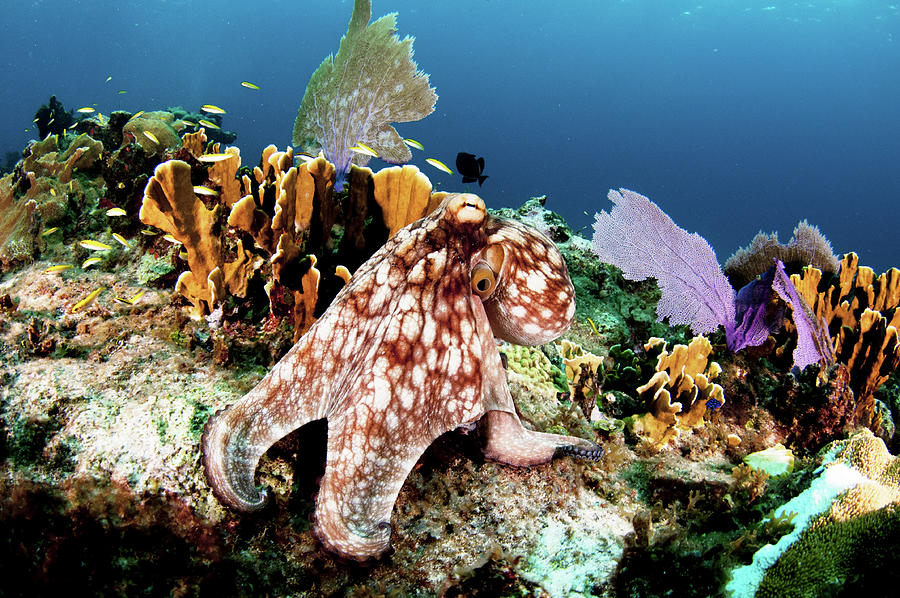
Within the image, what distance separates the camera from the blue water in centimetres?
11919

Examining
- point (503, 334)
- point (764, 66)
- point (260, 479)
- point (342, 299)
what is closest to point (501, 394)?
point (503, 334)

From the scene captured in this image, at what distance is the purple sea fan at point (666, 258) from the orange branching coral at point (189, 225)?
394cm

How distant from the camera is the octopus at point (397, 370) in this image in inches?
77.6

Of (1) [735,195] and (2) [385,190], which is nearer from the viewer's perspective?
(2) [385,190]

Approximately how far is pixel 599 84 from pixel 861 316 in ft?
634

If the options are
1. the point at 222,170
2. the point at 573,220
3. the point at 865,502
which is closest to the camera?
the point at 865,502

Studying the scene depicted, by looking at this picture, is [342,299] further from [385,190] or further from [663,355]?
[663,355]

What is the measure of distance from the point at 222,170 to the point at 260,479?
10.5 ft

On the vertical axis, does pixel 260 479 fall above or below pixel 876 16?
below

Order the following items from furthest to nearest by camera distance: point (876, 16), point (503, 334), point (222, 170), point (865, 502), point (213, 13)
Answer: point (213, 13) → point (876, 16) → point (222, 170) → point (503, 334) → point (865, 502)

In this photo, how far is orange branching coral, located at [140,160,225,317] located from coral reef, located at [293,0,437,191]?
4.23 metres

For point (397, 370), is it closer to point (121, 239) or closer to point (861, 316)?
point (121, 239)

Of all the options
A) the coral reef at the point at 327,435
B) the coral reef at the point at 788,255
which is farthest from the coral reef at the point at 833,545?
the coral reef at the point at 788,255

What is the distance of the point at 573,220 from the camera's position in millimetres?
85938
